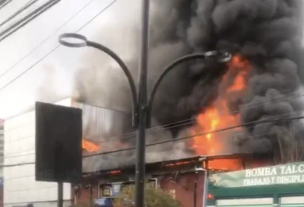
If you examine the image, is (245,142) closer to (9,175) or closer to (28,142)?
(28,142)

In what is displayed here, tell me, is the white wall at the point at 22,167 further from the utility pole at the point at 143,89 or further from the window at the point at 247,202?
the utility pole at the point at 143,89

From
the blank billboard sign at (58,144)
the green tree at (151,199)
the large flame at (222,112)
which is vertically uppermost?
the large flame at (222,112)

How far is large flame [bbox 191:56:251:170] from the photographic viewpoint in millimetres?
25922

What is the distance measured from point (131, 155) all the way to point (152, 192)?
30.8 ft

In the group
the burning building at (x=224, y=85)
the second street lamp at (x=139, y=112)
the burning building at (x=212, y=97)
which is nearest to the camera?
the second street lamp at (x=139, y=112)

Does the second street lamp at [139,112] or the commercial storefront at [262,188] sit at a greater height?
the second street lamp at [139,112]

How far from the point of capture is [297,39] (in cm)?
2712

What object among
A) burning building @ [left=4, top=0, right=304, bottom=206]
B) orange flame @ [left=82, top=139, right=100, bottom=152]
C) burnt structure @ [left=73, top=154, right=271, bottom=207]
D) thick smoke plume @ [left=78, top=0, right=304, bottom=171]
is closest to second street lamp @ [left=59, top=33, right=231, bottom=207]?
burnt structure @ [left=73, top=154, right=271, bottom=207]

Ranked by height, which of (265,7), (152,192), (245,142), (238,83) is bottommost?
(152,192)

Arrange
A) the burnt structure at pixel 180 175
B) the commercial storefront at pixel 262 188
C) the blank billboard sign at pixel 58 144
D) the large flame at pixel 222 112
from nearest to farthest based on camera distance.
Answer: the blank billboard sign at pixel 58 144 → the commercial storefront at pixel 262 188 → the burnt structure at pixel 180 175 → the large flame at pixel 222 112

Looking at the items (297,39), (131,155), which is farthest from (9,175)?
(297,39)

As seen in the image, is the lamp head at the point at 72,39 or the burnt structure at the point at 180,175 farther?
the burnt structure at the point at 180,175

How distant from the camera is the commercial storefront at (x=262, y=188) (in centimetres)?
1049

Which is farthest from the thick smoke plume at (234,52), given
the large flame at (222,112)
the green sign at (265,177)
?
the green sign at (265,177)
